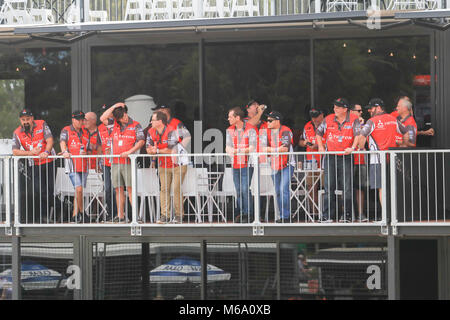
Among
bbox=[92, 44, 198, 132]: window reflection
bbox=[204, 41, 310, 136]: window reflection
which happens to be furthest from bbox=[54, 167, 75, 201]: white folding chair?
bbox=[204, 41, 310, 136]: window reflection

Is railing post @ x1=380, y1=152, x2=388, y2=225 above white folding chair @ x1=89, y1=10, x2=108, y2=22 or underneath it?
underneath

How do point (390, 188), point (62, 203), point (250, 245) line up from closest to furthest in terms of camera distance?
point (390, 188), point (62, 203), point (250, 245)

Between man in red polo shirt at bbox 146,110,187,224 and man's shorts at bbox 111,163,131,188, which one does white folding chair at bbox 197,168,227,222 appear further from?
man's shorts at bbox 111,163,131,188

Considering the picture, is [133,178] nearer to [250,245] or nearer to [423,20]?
[250,245]

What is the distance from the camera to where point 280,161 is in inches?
525

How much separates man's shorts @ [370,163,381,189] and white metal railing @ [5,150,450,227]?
0.05ft

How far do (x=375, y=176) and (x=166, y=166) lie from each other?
120 inches

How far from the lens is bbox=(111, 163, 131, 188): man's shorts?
13.7 m

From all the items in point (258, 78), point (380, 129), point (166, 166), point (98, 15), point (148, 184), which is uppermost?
point (98, 15)

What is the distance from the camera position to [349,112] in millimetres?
13836

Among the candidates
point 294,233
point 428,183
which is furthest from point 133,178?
point 428,183

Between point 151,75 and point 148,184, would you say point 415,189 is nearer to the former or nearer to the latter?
point 148,184

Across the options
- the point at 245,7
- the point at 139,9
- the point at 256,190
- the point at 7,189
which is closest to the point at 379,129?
the point at 256,190
